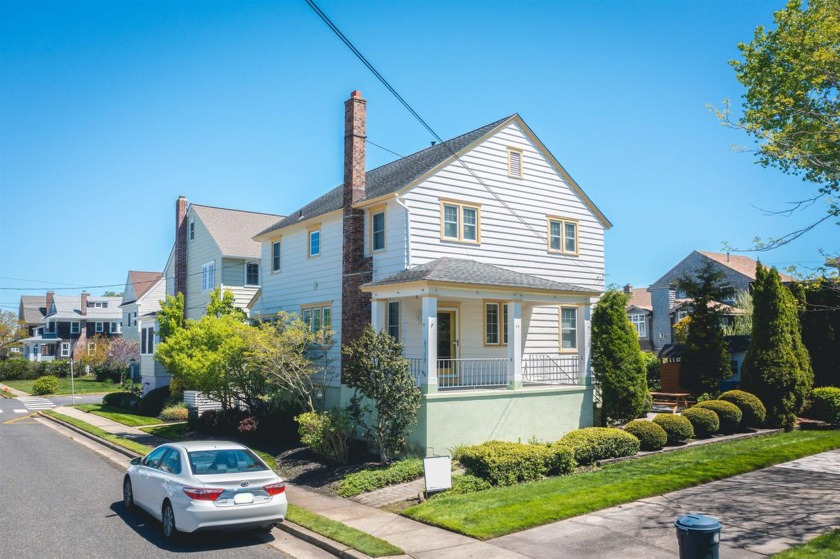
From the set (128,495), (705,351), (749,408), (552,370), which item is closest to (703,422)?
(749,408)

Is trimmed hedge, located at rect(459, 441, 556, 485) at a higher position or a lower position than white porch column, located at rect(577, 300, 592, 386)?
lower

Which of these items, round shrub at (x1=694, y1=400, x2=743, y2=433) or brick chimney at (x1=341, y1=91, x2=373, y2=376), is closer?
round shrub at (x1=694, y1=400, x2=743, y2=433)

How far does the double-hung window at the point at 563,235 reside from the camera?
23.7 metres

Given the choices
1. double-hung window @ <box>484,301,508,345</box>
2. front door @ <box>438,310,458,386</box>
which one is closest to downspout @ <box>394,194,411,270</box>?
front door @ <box>438,310,458,386</box>

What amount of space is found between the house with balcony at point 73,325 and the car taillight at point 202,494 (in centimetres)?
6839

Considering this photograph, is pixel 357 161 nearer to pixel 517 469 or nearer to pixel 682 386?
pixel 517 469

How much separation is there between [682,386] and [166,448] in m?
23.3

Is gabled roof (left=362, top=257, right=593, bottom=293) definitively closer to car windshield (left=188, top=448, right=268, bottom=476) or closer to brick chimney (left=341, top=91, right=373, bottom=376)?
brick chimney (left=341, top=91, right=373, bottom=376)

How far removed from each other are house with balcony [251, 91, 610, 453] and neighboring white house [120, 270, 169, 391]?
11.2 metres

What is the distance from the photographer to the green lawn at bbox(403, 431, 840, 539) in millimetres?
11750

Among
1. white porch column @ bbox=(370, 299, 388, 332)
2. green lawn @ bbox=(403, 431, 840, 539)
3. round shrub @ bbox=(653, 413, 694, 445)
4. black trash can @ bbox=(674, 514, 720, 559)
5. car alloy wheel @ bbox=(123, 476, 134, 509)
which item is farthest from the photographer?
round shrub @ bbox=(653, 413, 694, 445)

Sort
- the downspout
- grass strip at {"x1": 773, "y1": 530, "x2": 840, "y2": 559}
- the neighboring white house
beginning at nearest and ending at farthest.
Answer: grass strip at {"x1": 773, "y1": 530, "x2": 840, "y2": 559} < the downspout < the neighboring white house

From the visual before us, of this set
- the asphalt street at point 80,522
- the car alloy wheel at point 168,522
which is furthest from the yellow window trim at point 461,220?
the car alloy wheel at point 168,522

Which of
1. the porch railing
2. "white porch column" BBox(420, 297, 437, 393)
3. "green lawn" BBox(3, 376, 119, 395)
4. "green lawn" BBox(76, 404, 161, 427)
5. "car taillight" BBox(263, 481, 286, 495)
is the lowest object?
"green lawn" BBox(3, 376, 119, 395)
